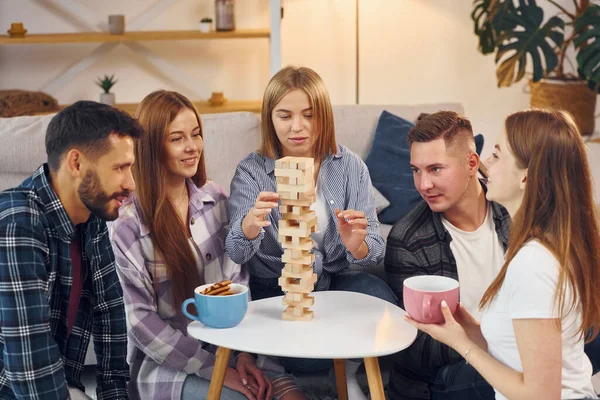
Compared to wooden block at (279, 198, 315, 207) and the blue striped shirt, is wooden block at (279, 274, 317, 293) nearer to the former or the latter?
wooden block at (279, 198, 315, 207)

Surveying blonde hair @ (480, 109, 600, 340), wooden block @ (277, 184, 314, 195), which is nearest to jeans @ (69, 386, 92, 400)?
wooden block @ (277, 184, 314, 195)

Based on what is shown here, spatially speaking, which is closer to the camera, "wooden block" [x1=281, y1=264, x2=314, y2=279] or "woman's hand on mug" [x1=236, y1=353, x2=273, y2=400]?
"wooden block" [x1=281, y1=264, x2=314, y2=279]

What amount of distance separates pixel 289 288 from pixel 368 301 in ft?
0.79

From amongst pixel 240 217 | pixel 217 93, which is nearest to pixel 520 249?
pixel 240 217

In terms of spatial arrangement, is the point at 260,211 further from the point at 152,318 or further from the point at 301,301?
the point at 152,318

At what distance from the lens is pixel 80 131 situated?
5.12 feet

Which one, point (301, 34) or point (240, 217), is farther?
point (301, 34)

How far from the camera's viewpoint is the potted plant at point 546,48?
3.92 m

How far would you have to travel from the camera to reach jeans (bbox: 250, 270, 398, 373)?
220 centimetres

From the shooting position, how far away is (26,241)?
1513mm

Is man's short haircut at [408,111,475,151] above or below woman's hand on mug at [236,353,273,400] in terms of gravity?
above

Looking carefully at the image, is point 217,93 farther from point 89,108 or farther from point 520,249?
point 520,249

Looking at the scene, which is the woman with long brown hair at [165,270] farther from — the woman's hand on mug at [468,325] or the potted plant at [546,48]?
the potted plant at [546,48]

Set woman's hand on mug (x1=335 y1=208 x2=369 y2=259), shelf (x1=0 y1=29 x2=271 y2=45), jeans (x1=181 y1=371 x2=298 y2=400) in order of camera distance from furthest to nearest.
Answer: shelf (x1=0 y1=29 x2=271 y2=45) → jeans (x1=181 y1=371 x2=298 y2=400) → woman's hand on mug (x1=335 y1=208 x2=369 y2=259)
